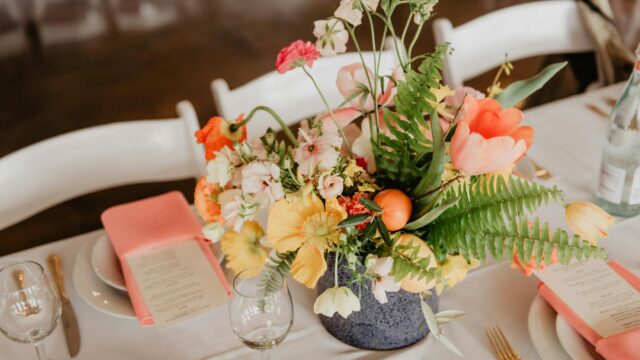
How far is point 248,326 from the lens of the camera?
3.38 ft

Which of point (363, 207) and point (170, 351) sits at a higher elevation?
point (363, 207)

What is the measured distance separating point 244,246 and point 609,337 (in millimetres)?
577

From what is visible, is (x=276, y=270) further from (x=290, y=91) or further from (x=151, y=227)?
(x=290, y=91)

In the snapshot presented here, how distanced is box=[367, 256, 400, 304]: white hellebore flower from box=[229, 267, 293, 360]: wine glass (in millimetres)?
135

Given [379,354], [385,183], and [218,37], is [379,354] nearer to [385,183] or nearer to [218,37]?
[385,183]

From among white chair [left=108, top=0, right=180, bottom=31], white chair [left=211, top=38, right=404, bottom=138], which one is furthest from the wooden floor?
white chair [left=211, top=38, right=404, bottom=138]

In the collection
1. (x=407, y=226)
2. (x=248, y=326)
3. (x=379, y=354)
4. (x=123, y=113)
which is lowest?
(x=123, y=113)

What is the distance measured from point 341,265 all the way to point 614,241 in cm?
62

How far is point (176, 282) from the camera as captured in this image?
1.25m

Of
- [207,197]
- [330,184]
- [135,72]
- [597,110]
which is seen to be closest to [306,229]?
[330,184]

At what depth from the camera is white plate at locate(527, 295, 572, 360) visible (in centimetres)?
111

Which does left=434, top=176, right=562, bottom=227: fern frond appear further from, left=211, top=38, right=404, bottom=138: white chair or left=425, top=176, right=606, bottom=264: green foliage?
left=211, top=38, right=404, bottom=138: white chair

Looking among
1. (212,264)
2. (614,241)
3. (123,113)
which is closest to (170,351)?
(212,264)

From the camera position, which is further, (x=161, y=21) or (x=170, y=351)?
(x=161, y=21)
